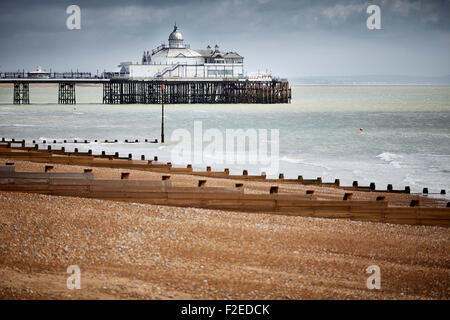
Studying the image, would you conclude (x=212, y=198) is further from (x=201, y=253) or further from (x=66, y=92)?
(x=66, y=92)

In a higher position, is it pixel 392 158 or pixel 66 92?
pixel 66 92

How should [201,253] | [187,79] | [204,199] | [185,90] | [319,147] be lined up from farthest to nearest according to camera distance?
[185,90] → [187,79] → [319,147] → [204,199] → [201,253]

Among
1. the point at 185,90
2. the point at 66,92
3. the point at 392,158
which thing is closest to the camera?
the point at 392,158

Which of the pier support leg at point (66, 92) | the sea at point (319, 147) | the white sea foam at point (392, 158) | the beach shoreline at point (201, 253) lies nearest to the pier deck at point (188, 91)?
the pier support leg at point (66, 92)

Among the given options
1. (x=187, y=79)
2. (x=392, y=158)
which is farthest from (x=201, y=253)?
(x=187, y=79)

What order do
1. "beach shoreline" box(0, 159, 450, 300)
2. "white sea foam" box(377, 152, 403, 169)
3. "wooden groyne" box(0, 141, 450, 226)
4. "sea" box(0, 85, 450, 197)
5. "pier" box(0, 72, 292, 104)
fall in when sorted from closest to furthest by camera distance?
"beach shoreline" box(0, 159, 450, 300) → "wooden groyne" box(0, 141, 450, 226) → "sea" box(0, 85, 450, 197) → "white sea foam" box(377, 152, 403, 169) → "pier" box(0, 72, 292, 104)

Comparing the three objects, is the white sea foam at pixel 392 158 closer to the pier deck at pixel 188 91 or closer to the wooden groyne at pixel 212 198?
the wooden groyne at pixel 212 198

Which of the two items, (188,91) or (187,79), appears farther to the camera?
(188,91)

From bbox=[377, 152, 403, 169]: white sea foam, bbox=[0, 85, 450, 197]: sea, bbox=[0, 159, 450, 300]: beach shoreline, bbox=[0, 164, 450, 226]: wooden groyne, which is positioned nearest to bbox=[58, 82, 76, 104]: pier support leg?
bbox=[0, 85, 450, 197]: sea

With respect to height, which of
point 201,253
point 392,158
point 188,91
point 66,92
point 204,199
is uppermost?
point 66,92

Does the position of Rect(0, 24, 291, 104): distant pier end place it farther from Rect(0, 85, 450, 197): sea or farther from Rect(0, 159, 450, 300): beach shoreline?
Rect(0, 159, 450, 300): beach shoreline

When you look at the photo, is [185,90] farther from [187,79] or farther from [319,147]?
[319,147]

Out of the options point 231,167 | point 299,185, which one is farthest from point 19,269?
point 231,167

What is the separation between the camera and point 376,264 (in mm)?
10781
